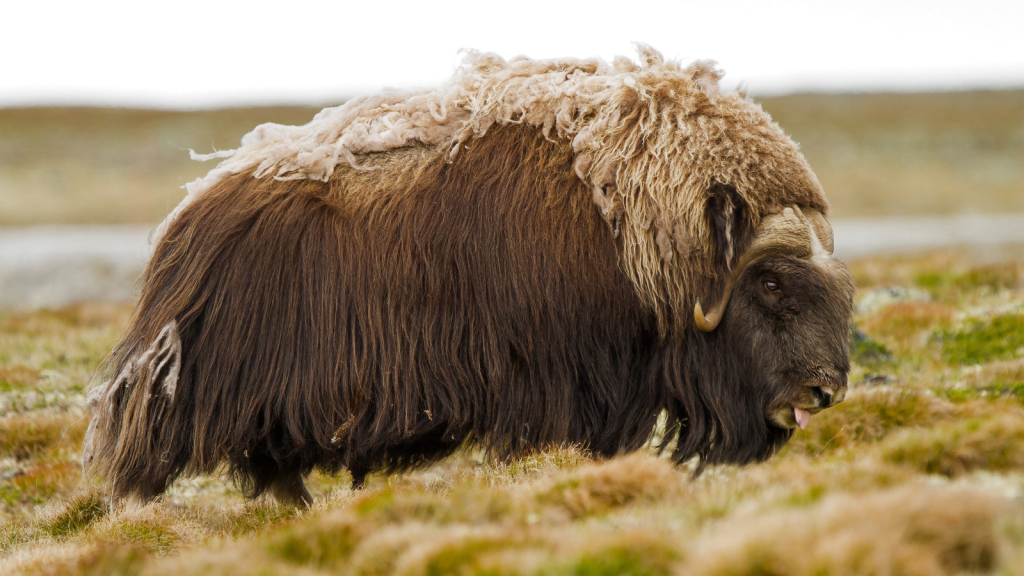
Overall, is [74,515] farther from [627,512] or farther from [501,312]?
[627,512]

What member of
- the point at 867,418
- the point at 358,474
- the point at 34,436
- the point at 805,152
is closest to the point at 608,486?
the point at 358,474

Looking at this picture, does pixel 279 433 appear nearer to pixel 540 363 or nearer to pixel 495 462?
pixel 495 462

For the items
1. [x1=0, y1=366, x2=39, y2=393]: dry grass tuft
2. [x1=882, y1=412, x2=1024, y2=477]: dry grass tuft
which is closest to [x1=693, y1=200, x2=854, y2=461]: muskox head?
[x1=882, y1=412, x2=1024, y2=477]: dry grass tuft

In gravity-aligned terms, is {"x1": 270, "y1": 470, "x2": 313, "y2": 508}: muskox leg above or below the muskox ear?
below

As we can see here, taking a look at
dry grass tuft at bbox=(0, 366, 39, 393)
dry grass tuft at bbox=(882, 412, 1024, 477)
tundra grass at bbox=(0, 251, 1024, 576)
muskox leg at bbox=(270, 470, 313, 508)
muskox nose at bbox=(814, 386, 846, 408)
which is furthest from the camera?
dry grass tuft at bbox=(0, 366, 39, 393)

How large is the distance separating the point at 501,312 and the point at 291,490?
1.30m

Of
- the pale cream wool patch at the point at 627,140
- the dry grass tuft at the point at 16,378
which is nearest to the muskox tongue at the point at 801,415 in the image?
the pale cream wool patch at the point at 627,140

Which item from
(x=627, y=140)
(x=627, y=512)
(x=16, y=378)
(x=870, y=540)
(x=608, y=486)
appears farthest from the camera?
(x=16, y=378)

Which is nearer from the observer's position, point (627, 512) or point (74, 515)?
point (627, 512)

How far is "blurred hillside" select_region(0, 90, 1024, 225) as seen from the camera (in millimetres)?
30719

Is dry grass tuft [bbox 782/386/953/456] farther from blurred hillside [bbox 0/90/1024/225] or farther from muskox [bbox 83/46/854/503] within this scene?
blurred hillside [bbox 0/90/1024/225]

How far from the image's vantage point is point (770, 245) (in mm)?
3432

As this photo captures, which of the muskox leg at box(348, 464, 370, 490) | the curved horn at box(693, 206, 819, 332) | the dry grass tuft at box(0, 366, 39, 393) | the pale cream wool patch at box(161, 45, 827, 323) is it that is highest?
the pale cream wool patch at box(161, 45, 827, 323)

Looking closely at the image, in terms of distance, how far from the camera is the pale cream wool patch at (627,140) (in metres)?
3.48
